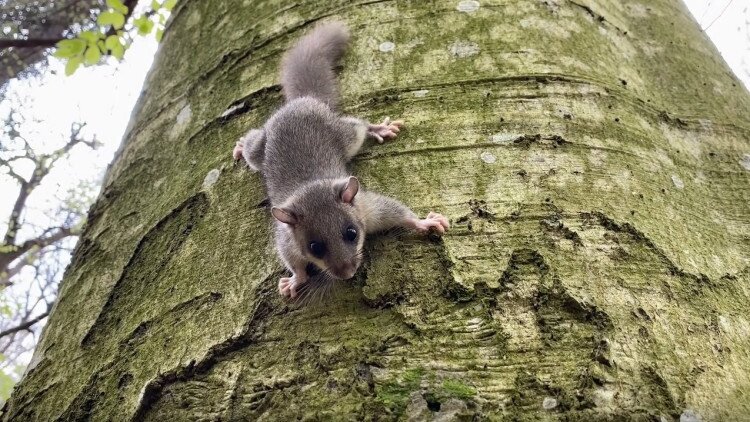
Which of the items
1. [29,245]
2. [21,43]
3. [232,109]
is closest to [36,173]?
[29,245]

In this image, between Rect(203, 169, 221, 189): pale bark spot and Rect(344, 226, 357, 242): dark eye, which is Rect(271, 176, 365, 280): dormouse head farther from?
Rect(203, 169, 221, 189): pale bark spot

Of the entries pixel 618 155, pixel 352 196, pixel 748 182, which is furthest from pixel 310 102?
pixel 748 182

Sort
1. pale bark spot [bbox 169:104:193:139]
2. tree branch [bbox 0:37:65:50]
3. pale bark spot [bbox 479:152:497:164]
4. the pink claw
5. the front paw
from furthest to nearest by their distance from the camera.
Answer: tree branch [bbox 0:37:65:50], pale bark spot [bbox 169:104:193:139], the pink claw, pale bark spot [bbox 479:152:497:164], the front paw

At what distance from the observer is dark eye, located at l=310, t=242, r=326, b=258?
3.05 metres

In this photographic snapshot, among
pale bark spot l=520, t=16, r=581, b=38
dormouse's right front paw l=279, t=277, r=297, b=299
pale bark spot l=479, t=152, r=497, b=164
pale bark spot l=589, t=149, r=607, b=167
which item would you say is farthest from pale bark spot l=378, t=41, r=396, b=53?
dormouse's right front paw l=279, t=277, r=297, b=299

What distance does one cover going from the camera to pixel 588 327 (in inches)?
64.7

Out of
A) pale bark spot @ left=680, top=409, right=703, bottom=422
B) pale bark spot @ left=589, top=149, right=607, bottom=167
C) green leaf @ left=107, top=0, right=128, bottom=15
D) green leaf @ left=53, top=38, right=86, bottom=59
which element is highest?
green leaf @ left=107, top=0, right=128, bottom=15

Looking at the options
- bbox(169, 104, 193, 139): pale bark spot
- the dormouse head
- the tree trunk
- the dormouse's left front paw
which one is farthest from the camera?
bbox(169, 104, 193, 139): pale bark spot

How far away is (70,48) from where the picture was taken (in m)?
4.03

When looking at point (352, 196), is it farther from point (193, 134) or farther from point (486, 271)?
point (486, 271)

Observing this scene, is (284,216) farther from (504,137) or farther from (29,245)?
(29,245)

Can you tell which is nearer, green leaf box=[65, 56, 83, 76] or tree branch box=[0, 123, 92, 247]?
green leaf box=[65, 56, 83, 76]

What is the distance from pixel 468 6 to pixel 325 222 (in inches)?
52.3

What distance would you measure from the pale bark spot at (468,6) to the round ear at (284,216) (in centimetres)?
129
